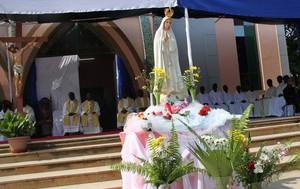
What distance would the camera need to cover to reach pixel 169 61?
6.68 m

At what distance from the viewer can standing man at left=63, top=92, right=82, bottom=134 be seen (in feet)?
36.4

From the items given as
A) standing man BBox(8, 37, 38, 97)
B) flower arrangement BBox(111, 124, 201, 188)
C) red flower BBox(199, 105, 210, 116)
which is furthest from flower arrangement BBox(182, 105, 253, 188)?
standing man BBox(8, 37, 38, 97)

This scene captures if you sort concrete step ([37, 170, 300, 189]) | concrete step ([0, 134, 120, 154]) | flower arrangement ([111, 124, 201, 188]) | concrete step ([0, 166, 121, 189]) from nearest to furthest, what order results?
1. flower arrangement ([111, 124, 201, 188])
2. concrete step ([37, 170, 300, 189])
3. concrete step ([0, 166, 121, 189])
4. concrete step ([0, 134, 120, 154])

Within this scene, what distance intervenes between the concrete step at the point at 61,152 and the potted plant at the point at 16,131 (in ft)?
0.69

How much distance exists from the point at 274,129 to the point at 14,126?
18.2 feet

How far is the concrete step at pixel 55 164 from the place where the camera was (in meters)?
6.42

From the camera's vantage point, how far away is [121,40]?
43.4 ft

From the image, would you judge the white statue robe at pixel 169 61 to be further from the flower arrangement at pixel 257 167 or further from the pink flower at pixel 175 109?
the flower arrangement at pixel 257 167

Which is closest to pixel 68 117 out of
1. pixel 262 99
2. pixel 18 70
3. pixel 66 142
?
pixel 18 70

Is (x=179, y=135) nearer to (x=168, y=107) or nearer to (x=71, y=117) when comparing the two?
(x=168, y=107)

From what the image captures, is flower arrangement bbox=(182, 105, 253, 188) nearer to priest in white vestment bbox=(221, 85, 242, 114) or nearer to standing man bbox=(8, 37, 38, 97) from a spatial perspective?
standing man bbox=(8, 37, 38, 97)

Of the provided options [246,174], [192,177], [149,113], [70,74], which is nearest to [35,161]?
[149,113]

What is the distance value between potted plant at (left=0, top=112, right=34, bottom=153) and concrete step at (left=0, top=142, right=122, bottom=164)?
210 millimetres

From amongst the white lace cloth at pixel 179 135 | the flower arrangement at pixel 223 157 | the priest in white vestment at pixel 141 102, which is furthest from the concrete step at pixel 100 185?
the priest in white vestment at pixel 141 102
